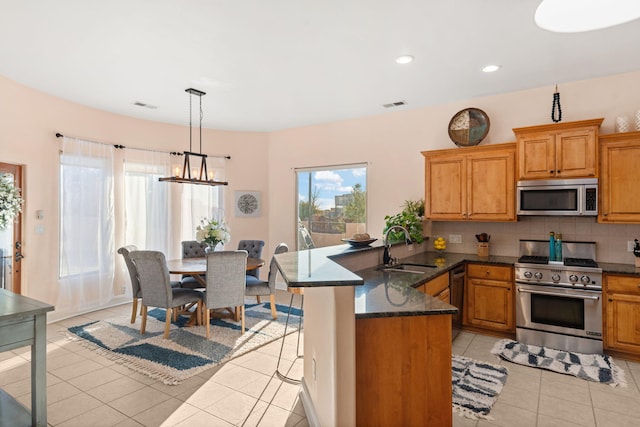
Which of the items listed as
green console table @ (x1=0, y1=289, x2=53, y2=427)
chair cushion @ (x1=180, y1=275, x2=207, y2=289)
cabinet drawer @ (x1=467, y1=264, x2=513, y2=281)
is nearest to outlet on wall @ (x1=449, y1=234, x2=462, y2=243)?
cabinet drawer @ (x1=467, y1=264, x2=513, y2=281)

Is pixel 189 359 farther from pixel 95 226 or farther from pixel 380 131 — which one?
pixel 380 131

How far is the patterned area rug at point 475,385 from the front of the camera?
254 centimetres

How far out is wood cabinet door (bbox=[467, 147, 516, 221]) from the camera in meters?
3.98

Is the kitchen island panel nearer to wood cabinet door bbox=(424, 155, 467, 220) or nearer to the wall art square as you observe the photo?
wood cabinet door bbox=(424, 155, 467, 220)

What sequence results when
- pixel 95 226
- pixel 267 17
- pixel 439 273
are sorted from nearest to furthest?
pixel 267 17 < pixel 439 273 < pixel 95 226

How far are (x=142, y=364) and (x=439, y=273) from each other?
2814 millimetres

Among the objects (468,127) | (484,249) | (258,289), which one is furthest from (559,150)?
(258,289)

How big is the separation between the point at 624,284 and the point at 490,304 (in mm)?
1164

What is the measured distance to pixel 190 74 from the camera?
12.4 ft

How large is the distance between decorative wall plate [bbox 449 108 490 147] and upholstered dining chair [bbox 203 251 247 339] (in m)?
2.95

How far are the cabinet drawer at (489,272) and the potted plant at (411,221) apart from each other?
0.63m

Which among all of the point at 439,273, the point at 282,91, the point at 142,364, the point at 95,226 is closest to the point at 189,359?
the point at 142,364

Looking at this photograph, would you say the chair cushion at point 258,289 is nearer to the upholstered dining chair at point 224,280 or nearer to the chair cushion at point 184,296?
the upholstered dining chair at point 224,280

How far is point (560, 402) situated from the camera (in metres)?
2.63
